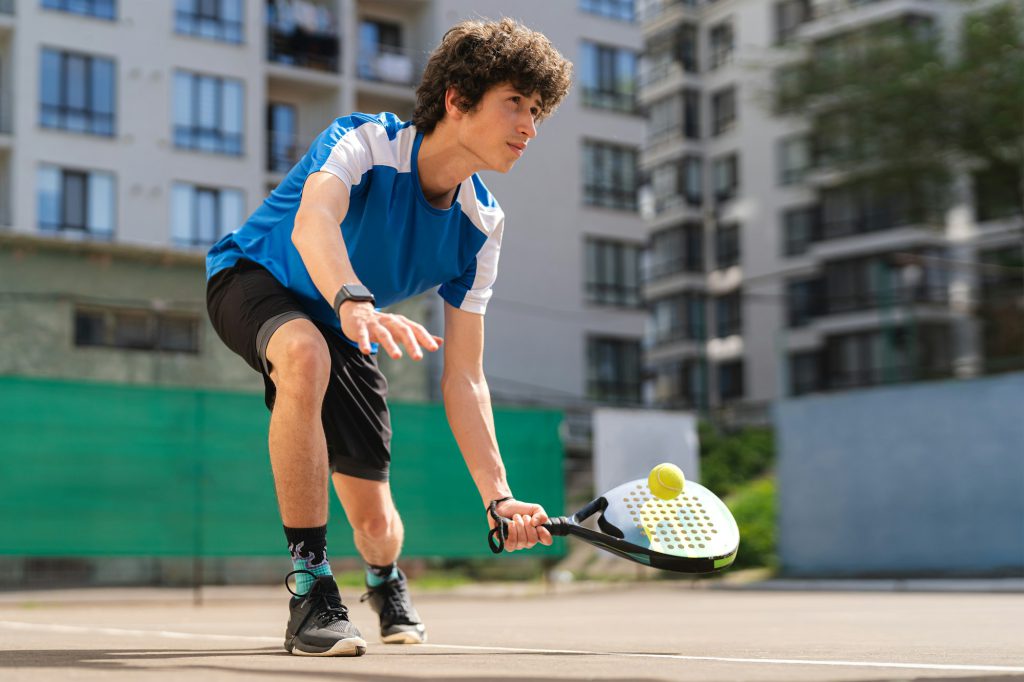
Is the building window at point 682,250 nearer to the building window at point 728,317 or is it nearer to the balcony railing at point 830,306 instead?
the building window at point 728,317

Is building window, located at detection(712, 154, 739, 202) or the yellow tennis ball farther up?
building window, located at detection(712, 154, 739, 202)

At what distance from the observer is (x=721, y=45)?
182 feet

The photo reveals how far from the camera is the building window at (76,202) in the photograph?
3006 centimetres

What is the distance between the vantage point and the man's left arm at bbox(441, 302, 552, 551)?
4.71 m

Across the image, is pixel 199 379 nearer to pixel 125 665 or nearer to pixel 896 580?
pixel 896 580

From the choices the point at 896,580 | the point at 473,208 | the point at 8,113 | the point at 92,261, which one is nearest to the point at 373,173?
the point at 473,208

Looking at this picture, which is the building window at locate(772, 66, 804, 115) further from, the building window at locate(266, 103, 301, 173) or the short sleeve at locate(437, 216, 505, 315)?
the short sleeve at locate(437, 216, 505, 315)

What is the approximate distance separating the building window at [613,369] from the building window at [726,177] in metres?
18.0

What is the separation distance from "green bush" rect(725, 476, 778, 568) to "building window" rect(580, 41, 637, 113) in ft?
54.2

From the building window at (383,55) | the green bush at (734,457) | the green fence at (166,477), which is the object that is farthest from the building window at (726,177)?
the green fence at (166,477)

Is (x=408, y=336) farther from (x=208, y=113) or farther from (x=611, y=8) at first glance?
(x=611, y=8)

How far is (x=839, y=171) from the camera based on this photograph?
134ft

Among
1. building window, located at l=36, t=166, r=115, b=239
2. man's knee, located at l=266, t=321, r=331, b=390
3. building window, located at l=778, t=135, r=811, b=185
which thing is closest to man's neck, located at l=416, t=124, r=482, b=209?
man's knee, located at l=266, t=321, r=331, b=390

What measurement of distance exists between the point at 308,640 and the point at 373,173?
4.71 ft
